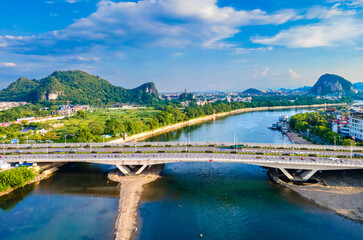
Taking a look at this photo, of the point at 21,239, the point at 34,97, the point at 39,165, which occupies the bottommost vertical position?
the point at 21,239

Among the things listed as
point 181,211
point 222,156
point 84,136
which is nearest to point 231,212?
point 181,211

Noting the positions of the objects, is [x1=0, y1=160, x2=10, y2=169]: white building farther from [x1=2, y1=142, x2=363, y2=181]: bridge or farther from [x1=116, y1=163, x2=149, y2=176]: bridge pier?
[x1=116, y1=163, x2=149, y2=176]: bridge pier

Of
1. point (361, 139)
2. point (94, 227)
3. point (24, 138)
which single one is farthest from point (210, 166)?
point (24, 138)

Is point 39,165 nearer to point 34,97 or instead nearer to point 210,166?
point 210,166

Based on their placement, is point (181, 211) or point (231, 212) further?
point (181, 211)

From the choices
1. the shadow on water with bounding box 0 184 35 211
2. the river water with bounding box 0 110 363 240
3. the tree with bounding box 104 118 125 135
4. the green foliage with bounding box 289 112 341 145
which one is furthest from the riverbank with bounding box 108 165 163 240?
the green foliage with bounding box 289 112 341 145

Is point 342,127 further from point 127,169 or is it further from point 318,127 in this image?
point 127,169

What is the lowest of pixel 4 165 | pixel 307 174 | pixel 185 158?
pixel 307 174
